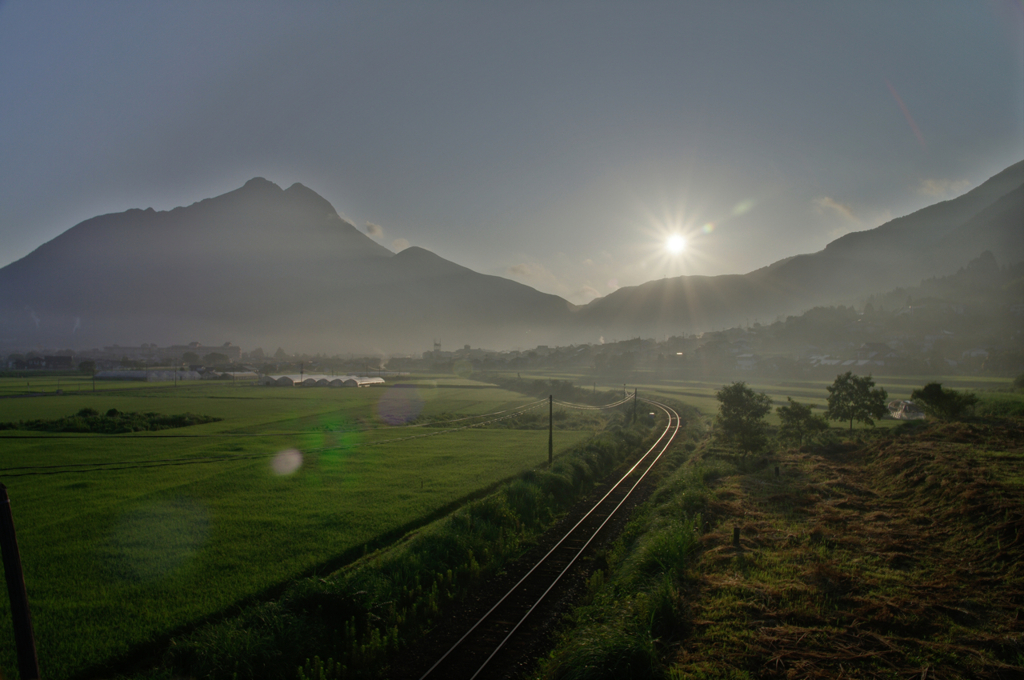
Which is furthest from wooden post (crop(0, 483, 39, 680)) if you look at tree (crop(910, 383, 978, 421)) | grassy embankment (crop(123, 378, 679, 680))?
tree (crop(910, 383, 978, 421))

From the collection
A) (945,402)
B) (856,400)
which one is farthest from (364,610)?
(856,400)

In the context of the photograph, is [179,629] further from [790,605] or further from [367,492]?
[790,605]

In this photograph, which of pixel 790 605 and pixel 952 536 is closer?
pixel 790 605

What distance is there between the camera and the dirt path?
8.72 meters

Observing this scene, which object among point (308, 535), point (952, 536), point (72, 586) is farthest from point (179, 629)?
point (952, 536)

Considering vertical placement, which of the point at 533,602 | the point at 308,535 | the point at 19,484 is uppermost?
the point at 19,484

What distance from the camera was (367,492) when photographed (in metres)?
20.9

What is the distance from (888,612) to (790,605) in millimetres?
1831

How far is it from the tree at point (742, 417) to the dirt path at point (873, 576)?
9.83 metres

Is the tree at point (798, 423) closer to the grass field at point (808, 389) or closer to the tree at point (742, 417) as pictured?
the tree at point (742, 417)

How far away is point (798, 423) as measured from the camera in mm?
32594

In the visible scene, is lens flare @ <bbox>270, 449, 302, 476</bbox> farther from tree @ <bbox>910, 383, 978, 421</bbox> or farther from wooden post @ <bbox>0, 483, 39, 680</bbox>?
tree @ <bbox>910, 383, 978, 421</bbox>

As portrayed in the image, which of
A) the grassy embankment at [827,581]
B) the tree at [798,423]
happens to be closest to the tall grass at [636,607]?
the grassy embankment at [827,581]

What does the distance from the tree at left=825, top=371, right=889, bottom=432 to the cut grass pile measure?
1210cm
